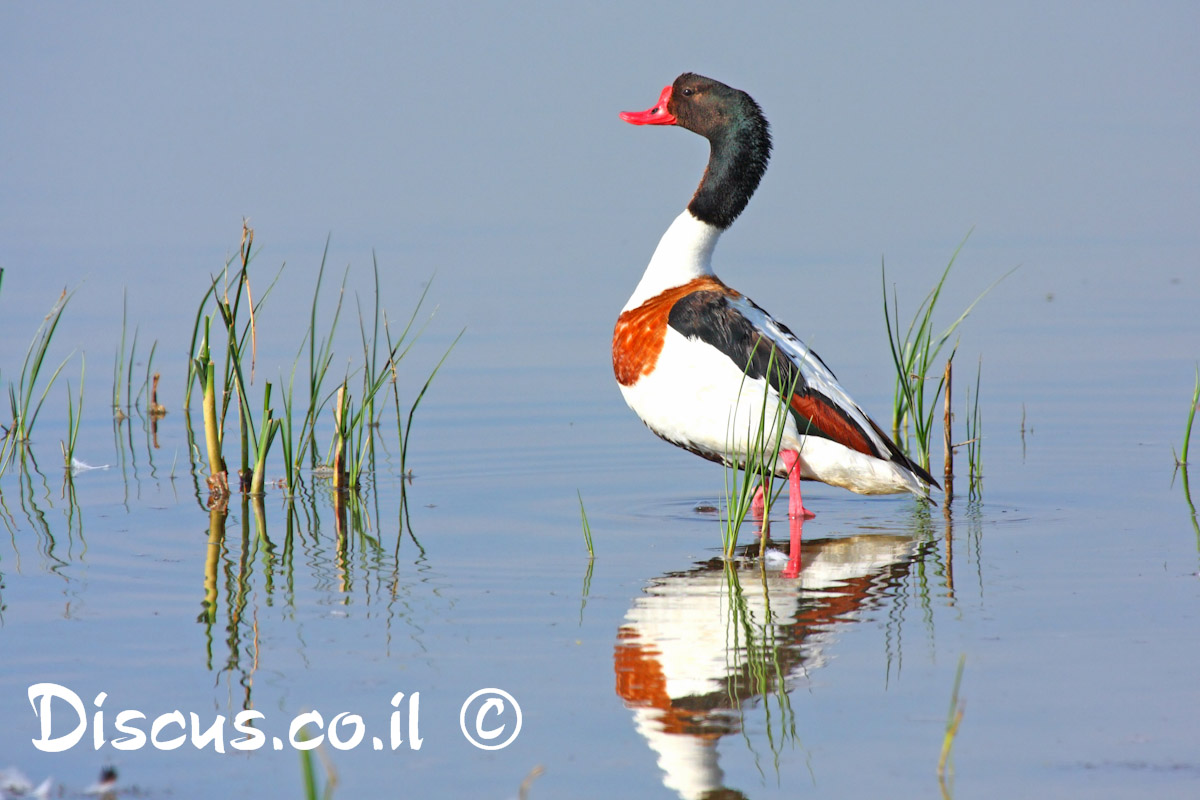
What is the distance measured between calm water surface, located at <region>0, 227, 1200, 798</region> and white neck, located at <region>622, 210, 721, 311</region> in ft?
3.28

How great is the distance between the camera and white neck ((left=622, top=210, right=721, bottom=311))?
727 centimetres

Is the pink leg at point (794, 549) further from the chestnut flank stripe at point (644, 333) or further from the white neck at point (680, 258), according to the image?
the white neck at point (680, 258)

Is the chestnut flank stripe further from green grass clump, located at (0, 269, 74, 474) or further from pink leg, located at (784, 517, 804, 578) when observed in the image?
green grass clump, located at (0, 269, 74, 474)

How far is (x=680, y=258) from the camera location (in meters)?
7.35

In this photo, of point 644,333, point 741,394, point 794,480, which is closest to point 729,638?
point 741,394

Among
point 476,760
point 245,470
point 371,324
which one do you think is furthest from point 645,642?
point 371,324

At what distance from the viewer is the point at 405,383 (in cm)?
991

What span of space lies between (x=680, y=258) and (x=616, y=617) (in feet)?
8.25

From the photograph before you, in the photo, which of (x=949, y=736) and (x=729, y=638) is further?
(x=729, y=638)

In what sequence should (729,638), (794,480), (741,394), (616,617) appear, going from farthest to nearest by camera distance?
(794,480)
(741,394)
(616,617)
(729,638)

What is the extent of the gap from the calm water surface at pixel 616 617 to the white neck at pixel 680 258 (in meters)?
1.00

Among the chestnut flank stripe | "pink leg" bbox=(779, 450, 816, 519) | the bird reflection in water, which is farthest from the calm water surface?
the chestnut flank stripe

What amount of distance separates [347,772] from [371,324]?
24.1 ft

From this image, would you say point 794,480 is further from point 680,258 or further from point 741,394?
point 680,258
